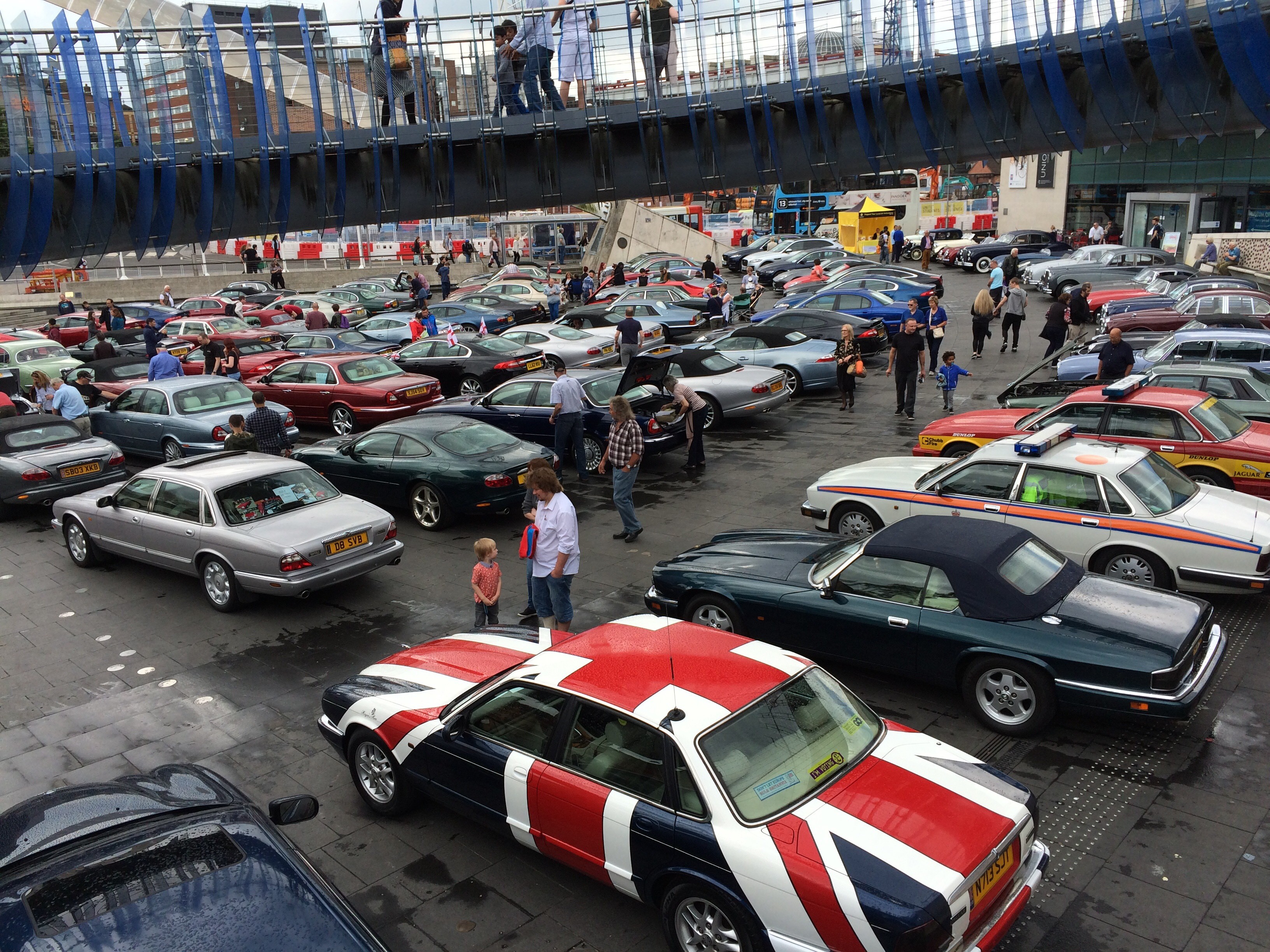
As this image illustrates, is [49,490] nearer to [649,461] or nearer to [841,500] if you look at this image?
[649,461]

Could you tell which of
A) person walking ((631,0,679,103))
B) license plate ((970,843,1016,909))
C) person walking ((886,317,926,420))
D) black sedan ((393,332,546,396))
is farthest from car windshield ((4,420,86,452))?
license plate ((970,843,1016,909))

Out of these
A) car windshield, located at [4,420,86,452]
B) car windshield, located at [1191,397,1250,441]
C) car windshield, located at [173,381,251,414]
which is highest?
car windshield, located at [173,381,251,414]

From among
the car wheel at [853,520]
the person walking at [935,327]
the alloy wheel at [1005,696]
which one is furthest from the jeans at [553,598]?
the person walking at [935,327]

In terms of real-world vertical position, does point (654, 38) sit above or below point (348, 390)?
above

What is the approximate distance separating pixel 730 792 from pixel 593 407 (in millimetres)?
9436

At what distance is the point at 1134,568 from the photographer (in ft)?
25.8

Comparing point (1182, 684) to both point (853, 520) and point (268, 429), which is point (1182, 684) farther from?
point (268, 429)

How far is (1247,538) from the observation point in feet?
24.2

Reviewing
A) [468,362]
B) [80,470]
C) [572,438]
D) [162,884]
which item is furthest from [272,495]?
[468,362]

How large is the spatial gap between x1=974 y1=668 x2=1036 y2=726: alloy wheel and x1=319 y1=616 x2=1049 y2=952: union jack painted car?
1574 mm

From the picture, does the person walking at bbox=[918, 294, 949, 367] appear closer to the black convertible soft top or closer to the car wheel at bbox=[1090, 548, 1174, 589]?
the car wheel at bbox=[1090, 548, 1174, 589]

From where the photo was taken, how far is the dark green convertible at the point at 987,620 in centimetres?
579

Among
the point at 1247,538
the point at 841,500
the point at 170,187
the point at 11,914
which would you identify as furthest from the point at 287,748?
the point at 170,187

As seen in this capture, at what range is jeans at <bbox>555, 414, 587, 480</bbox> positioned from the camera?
41.3ft
